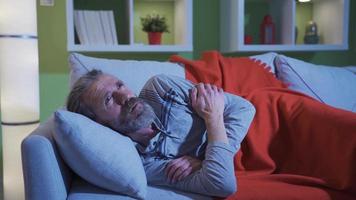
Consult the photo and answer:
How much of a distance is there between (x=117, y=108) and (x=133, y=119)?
7 cm

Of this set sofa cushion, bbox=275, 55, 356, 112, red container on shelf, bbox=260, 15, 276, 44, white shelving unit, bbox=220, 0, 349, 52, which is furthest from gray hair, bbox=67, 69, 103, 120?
red container on shelf, bbox=260, 15, 276, 44

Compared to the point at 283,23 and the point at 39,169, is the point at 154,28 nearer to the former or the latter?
the point at 283,23

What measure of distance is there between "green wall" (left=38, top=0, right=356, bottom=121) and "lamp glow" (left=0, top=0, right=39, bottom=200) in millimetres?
391

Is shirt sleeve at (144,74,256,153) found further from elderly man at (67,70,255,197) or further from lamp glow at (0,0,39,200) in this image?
lamp glow at (0,0,39,200)

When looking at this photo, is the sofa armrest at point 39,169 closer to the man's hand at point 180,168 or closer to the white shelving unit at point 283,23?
the man's hand at point 180,168

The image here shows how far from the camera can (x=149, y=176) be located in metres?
1.27

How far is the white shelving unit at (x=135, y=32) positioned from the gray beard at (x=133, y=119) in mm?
872

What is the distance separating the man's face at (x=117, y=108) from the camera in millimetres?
1280

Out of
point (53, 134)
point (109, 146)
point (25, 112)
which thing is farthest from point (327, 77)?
point (25, 112)

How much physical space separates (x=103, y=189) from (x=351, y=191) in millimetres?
792

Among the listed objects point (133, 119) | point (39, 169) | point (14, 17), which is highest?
point (14, 17)

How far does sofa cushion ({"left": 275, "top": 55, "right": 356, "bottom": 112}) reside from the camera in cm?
183

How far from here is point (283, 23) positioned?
7.80 ft

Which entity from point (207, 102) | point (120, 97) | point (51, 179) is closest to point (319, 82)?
point (207, 102)
